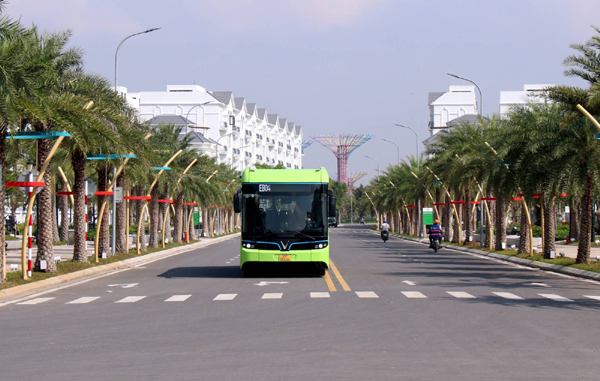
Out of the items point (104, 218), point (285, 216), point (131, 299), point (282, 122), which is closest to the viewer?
point (131, 299)

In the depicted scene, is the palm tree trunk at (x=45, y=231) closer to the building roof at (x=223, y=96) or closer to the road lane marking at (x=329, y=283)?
the road lane marking at (x=329, y=283)

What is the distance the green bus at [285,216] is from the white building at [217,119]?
79.2 metres

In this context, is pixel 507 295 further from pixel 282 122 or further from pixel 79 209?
pixel 282 122

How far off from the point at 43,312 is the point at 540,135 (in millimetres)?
20683

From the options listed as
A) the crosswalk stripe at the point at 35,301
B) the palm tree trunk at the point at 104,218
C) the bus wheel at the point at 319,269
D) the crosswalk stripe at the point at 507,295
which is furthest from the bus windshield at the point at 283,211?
the palm tree trunk at the point at 104,218

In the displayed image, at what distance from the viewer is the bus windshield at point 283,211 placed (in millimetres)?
24219

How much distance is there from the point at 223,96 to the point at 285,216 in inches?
4317

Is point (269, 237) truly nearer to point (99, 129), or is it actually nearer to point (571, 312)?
point (99, 129)

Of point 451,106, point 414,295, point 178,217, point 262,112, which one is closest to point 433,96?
point 451,106

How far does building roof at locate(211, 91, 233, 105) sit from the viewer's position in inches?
5148

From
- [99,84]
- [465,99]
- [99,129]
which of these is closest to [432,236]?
[99,84]

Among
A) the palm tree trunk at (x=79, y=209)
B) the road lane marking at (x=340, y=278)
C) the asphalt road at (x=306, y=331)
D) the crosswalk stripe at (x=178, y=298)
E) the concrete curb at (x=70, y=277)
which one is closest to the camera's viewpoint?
the asphalt road at (x=306, y=331)

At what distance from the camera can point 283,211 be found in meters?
24.5

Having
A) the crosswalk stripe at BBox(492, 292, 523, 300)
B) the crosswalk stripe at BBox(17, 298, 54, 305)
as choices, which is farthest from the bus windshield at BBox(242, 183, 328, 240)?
the crosswalk stripe at BBox(17, 298, 54, 305)
